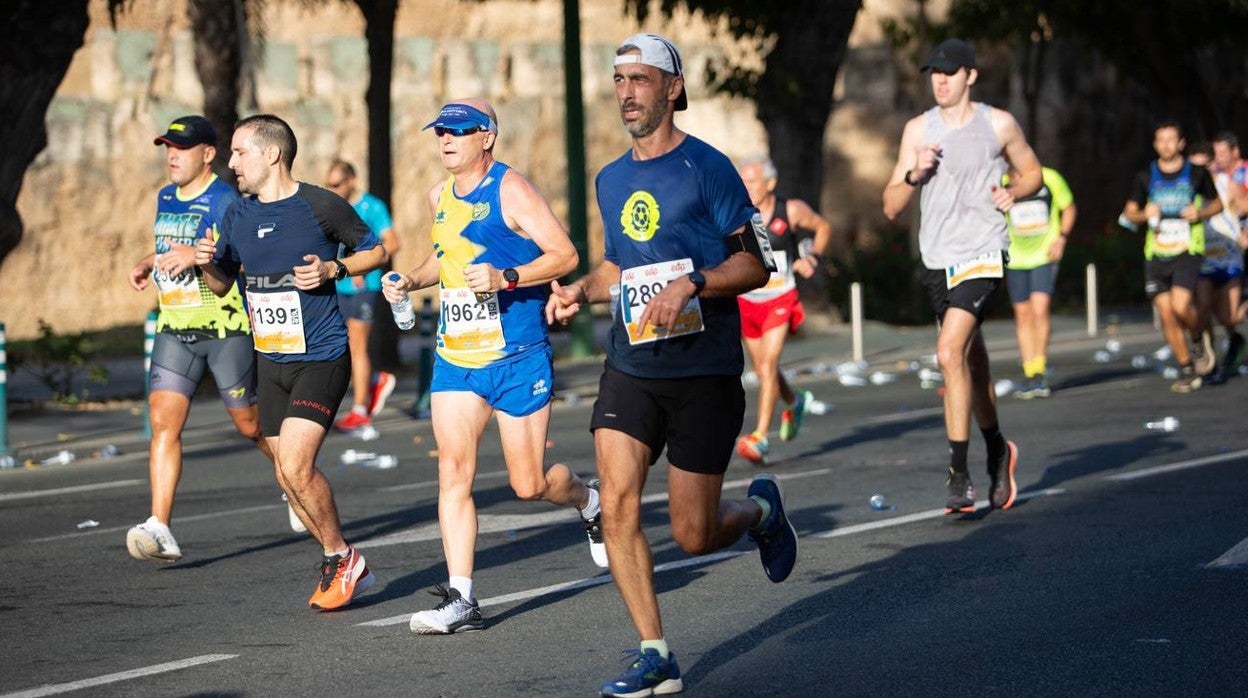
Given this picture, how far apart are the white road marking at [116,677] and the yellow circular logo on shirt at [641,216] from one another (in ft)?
7.02

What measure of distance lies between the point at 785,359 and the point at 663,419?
15787mm

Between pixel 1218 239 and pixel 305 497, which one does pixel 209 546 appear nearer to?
pixel 305 497

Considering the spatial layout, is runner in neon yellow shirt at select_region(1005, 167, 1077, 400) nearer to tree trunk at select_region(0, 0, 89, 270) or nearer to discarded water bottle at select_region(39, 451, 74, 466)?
discarded water bottle at select_region(39, 451, 74, 466)

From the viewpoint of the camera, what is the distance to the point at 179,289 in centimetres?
946

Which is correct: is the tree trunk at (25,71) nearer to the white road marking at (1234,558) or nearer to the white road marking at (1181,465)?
the white road marking at (1181,465)

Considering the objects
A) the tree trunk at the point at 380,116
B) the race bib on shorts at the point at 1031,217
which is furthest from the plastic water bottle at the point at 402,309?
the tree trunk at the point at 380,116

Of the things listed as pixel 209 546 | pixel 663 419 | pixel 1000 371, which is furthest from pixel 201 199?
pixel 1000 371

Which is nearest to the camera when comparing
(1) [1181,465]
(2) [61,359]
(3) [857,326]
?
(1) [1181,465]

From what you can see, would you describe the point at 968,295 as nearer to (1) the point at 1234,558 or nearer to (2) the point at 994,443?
(2) the point at 994,443

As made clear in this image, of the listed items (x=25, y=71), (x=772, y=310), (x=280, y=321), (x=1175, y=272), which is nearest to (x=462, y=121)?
(x=280, y=321)

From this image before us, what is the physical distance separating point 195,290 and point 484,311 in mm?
2342

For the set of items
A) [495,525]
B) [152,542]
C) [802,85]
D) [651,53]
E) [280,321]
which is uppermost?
[802,85]

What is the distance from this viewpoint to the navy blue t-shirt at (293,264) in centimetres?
827

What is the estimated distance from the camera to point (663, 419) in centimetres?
645
